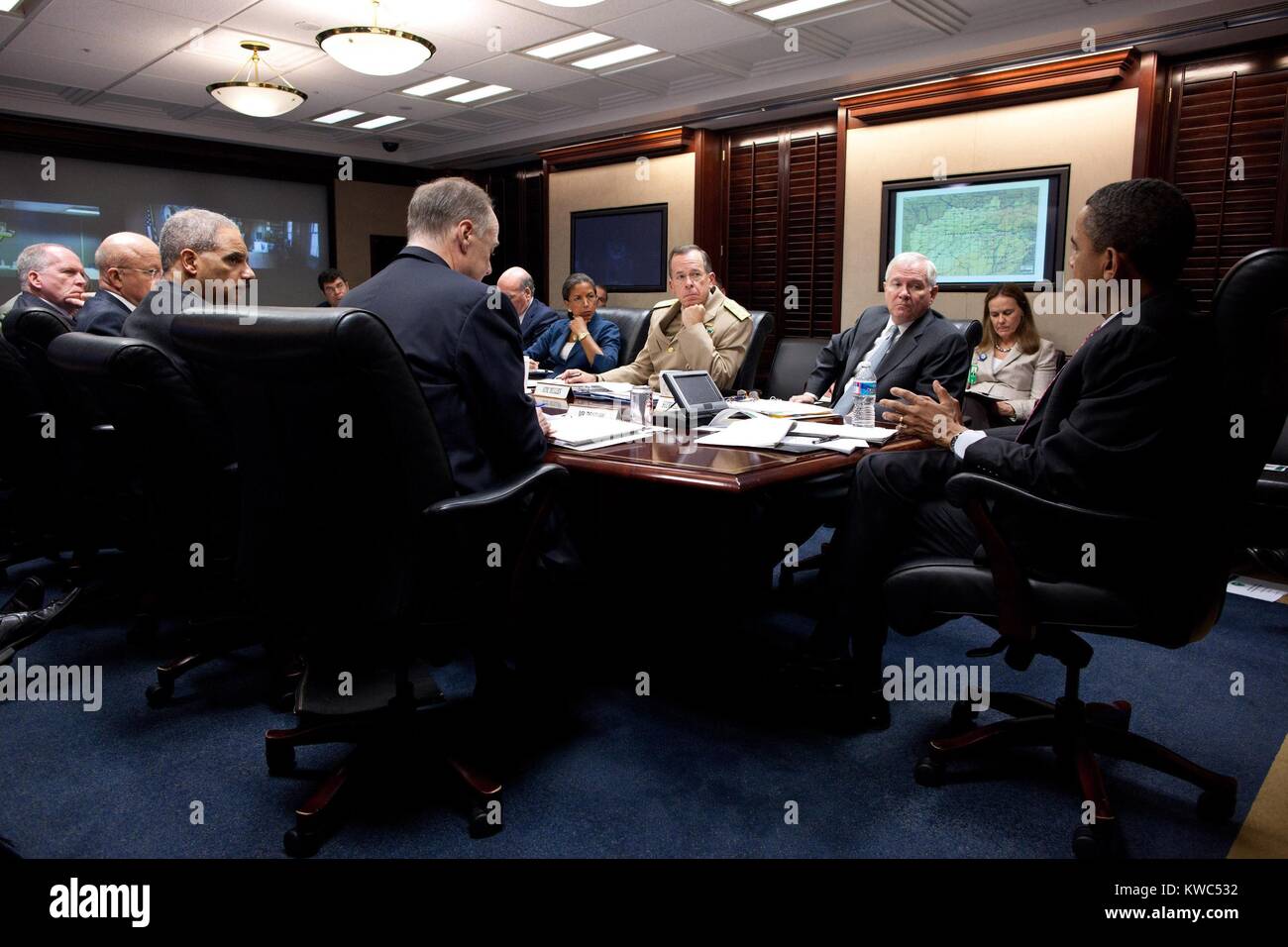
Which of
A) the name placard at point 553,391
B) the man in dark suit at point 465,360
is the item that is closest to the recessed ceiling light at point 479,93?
the name placard at point 553,391

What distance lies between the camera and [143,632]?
286cm

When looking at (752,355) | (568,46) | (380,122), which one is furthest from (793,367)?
(380,122)

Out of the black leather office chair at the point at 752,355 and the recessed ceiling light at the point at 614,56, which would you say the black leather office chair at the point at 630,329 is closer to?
the black leather office chair at the point at 752,355

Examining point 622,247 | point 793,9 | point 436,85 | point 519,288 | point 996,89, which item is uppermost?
point 436,85

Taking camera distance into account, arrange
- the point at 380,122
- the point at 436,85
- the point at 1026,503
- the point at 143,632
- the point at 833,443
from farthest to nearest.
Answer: the point at 380,122 < the point at 436,85 < the point at 143,632 < the point at 833,443 < the point at 1026,503

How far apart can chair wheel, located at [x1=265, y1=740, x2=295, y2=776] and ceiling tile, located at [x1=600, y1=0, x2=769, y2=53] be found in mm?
4375

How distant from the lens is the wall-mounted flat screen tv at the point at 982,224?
196 inches

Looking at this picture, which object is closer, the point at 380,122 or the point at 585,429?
the point at 585,429

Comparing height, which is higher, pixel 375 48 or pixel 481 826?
pixel 375 48

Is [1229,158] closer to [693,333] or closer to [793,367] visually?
[793,367]

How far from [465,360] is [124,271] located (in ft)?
7.50

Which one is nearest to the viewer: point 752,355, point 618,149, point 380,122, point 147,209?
point 752,355

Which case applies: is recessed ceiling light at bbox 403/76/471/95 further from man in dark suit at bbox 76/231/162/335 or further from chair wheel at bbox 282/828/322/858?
chair wheel at bbox 282/828/322/858
